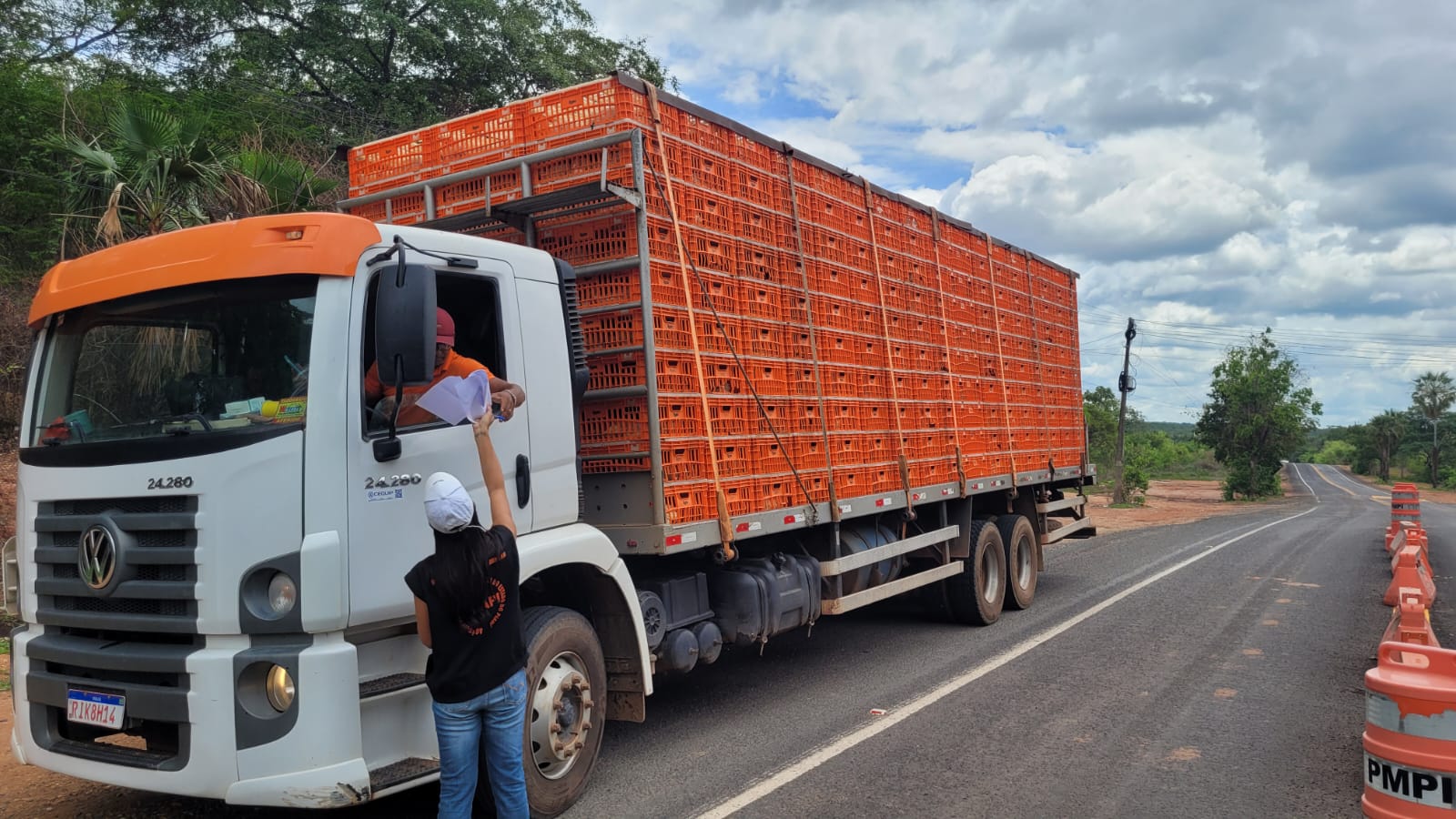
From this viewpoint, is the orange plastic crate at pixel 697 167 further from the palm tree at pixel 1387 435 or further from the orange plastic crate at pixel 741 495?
the palm tree at pixel 1387 435

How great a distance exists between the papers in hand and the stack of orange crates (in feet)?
4.49

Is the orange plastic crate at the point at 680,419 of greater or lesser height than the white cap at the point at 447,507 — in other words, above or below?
above

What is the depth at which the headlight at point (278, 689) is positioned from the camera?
3.62 m

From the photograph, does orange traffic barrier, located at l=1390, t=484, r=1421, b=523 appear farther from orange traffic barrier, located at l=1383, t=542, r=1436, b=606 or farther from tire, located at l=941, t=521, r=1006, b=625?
tire, located at l=941, t=521, r=1006, b=625

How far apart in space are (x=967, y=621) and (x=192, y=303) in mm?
7703

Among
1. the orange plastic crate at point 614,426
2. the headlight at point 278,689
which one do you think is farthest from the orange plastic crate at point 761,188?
the headlight at point 278,689

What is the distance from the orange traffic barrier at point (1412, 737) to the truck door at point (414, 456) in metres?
3.82

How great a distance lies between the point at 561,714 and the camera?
4.56 meters

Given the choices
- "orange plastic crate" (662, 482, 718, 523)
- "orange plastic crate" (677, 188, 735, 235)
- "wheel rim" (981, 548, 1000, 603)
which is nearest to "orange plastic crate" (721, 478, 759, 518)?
"orange plastic crate" (662, 482, 718, 523)

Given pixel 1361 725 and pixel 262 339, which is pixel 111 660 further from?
pixel 1361 725

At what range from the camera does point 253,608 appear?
3.64m

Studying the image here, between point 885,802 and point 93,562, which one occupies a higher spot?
point 93,562

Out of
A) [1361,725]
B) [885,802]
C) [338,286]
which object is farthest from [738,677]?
[338,286]

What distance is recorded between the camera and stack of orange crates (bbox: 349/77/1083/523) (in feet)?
17.8
